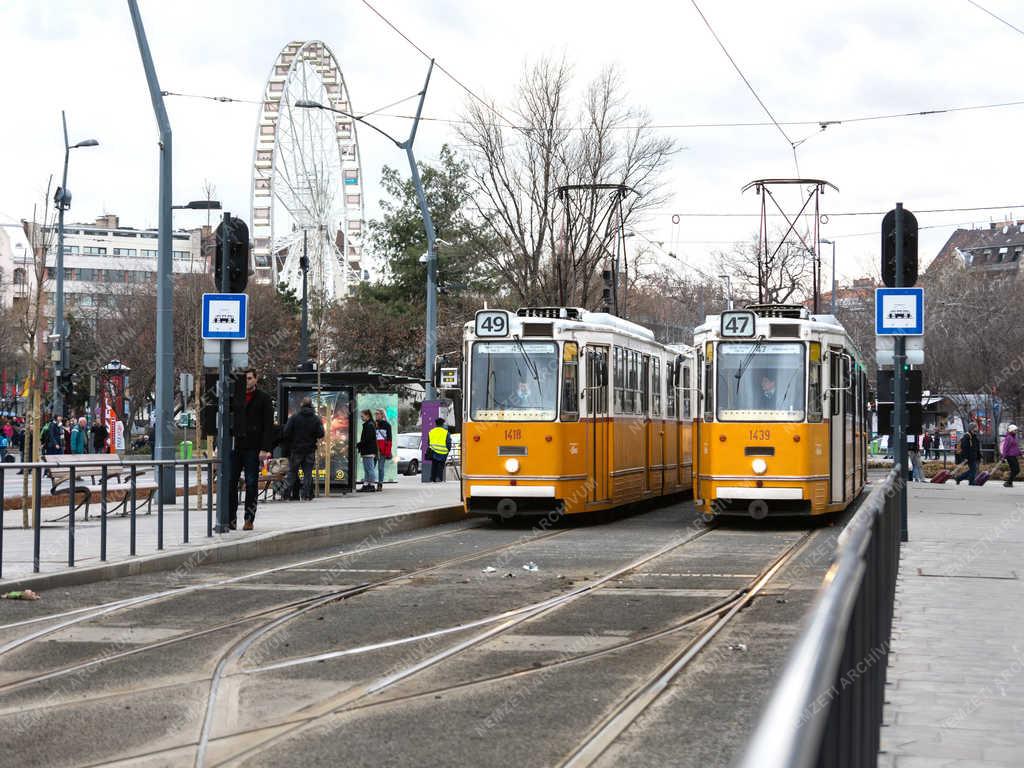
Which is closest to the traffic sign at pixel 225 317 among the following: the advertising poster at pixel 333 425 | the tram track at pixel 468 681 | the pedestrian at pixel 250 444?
the pedestrian at pixel 250 444

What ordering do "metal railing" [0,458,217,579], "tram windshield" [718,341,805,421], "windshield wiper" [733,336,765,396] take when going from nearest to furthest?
1. "metal railing" [0,458,217,579]
2. "tram windshield" [718,341,805,421]
3. "windshield wiper" [733,336,765,396]

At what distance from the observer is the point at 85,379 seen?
69062 millimetres

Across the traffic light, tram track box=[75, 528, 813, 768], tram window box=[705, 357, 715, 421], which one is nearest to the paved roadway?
tram track box=[75, 528, 813, 768]

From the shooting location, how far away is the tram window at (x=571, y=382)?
21.1m

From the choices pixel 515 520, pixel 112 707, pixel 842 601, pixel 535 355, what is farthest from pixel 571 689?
pixel 515 520

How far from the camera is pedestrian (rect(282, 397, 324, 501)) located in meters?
25.6

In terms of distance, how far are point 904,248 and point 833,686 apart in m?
15.1

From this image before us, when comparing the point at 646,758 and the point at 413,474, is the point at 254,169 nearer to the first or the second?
the point at 413,474

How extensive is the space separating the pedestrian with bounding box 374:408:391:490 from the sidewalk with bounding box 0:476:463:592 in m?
6.45

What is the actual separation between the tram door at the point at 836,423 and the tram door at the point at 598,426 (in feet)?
10.6

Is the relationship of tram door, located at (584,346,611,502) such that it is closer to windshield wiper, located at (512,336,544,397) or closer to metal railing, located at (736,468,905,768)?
windshield wiper, located at (512,336,544,397)

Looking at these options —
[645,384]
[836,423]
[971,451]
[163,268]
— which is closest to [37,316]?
[163,268]

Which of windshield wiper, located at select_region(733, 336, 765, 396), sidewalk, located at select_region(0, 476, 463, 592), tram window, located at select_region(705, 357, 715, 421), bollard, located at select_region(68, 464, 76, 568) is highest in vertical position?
windshield wiper, located at select_region(733, 336, 765, 396)

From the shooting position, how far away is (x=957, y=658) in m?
8.53
